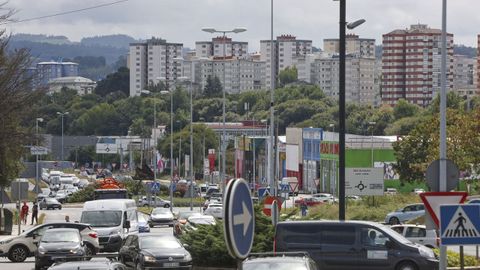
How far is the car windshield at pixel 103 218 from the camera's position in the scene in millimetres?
42625

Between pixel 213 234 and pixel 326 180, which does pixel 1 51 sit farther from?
pixel 326 180

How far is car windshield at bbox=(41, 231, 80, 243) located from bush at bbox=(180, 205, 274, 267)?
5033 millimetres

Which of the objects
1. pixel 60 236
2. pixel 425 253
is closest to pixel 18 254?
→ pixel 60 236

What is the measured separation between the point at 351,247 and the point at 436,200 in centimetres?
1013

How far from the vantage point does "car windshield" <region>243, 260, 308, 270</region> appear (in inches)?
773

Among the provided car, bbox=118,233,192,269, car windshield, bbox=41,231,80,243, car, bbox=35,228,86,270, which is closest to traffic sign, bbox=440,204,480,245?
car, bbox=118,233,192,269

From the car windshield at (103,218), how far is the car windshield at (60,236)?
21.3 ft

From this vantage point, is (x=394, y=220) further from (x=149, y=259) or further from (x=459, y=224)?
(x=459, y=224)

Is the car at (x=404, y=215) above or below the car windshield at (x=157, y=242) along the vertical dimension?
below

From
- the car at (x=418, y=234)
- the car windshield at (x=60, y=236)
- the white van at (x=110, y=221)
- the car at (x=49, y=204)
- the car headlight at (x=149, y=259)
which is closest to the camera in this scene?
the car headlight at (x=149, y=259)

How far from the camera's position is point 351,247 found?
89.5 feet

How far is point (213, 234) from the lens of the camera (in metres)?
31.2

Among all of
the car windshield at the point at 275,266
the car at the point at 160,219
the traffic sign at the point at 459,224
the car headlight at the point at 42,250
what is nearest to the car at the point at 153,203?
the car at the point at 160,219

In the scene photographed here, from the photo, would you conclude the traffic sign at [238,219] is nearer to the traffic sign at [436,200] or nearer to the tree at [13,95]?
the traffic sign at [436,200]
